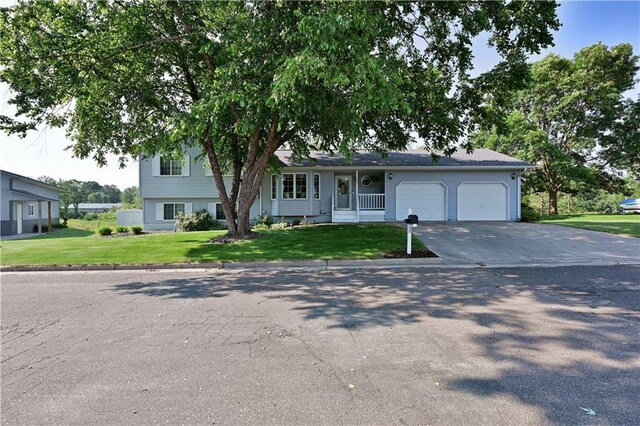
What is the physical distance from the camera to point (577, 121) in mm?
25719

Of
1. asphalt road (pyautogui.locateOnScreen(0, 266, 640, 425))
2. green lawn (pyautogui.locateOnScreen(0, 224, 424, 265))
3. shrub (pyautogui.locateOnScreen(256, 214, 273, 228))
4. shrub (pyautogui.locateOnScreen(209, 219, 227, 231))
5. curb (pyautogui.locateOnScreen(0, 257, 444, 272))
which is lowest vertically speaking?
asphalt road (pyautogui.locateOnScreen(0, 266, 640, 425))

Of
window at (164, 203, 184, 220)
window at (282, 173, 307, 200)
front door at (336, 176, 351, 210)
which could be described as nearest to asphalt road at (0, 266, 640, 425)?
window at (282, 173, 307, 200)

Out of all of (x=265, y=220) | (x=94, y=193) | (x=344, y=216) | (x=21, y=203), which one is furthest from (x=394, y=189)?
(x=94, y=193)

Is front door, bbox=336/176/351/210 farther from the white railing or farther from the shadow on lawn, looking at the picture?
the shadow on lawn

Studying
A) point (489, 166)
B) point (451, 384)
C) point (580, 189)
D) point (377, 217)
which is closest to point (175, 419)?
point (451, 384)

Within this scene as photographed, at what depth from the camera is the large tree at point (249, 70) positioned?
320 inches

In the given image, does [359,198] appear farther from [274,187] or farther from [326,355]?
[326,355]

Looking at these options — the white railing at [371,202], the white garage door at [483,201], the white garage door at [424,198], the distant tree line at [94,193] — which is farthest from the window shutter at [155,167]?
the distant tree line at [94,193]

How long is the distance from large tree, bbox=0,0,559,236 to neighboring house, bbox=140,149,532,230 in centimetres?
407

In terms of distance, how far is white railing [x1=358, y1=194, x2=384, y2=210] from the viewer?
19.0 meters

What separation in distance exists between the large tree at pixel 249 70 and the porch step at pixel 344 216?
4.85m

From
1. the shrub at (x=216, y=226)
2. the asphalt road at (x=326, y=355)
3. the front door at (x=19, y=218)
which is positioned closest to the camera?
the asphalt road at (x=326, y=355)

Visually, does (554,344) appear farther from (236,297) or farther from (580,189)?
(580,189)

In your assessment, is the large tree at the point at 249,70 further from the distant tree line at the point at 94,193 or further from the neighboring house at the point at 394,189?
the distant tree line at the point at 94,193
